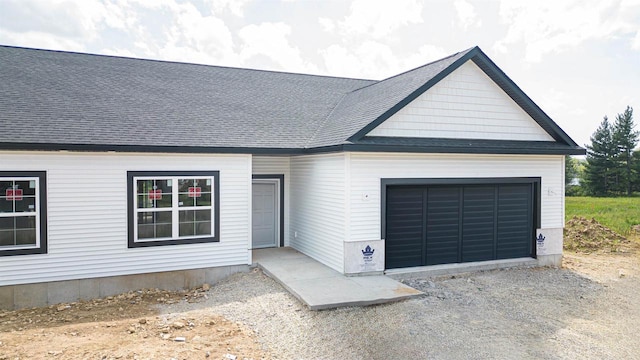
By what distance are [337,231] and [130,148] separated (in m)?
4.84

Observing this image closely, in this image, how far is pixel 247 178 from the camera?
1086cm

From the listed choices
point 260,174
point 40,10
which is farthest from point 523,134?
point 40,10

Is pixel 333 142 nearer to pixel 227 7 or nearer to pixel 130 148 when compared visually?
pixel 130 148

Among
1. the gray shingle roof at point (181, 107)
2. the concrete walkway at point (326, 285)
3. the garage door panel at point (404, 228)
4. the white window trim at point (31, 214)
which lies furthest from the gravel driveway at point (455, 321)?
the gray shingle roof at point (181, 107)

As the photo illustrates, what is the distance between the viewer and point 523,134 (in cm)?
1180

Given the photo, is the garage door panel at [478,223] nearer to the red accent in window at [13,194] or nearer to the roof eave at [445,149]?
the roof eave at [445,149]

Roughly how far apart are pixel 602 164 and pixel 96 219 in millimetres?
44596

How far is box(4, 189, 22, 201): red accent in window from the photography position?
8.97 meters

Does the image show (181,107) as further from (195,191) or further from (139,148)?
(195,191)

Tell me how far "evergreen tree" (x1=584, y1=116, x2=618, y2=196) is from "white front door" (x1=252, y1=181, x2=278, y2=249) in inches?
1537

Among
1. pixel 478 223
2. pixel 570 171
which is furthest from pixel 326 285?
pixel 570 171

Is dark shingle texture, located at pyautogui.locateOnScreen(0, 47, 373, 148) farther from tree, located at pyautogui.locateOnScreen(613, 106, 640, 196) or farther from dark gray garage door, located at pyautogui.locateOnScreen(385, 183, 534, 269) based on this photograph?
tree, located at pyautogui.locateOnScreen(613, 106, 640, 196)

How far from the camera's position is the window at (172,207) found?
9.95 metres

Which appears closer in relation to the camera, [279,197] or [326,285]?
[326,285]
